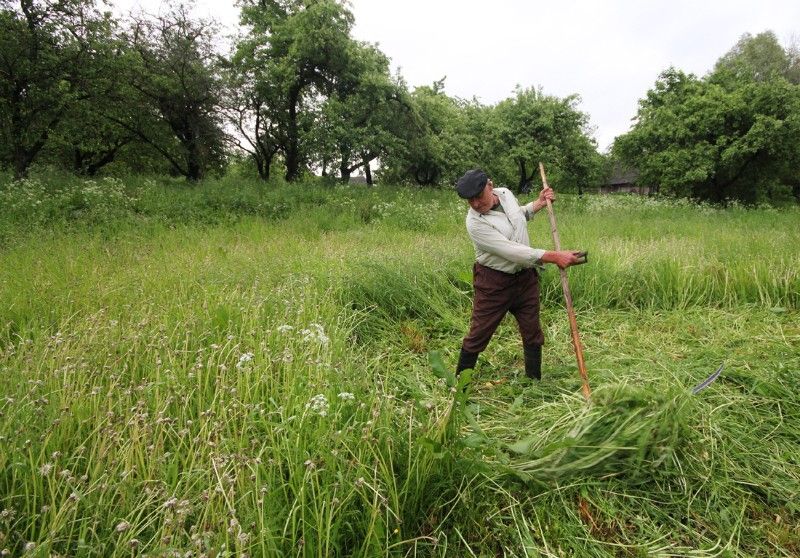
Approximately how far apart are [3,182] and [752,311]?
560 inches

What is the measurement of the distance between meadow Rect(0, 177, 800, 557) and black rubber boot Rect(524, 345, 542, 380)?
0.09 m

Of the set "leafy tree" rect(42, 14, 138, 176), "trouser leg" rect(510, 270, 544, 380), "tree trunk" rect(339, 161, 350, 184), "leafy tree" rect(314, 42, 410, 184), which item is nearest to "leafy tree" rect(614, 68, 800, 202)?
"leafy tree" rect(314, 42, 410, 184)

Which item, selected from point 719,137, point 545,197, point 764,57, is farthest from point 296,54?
point 764,57

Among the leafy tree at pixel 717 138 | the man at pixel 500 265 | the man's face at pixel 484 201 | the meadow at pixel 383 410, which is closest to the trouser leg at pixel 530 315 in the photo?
the man at pixel 500 265

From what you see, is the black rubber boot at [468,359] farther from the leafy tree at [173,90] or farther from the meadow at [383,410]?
the leafy tree at [173,90]

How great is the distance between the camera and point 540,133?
71.2 ft

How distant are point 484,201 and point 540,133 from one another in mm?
21496

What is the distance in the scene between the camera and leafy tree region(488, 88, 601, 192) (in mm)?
21359

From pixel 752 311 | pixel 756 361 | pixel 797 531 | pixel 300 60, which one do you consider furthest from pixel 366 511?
pixel 300 60

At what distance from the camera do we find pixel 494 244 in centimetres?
280

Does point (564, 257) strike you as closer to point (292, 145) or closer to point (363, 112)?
point (363, 112)

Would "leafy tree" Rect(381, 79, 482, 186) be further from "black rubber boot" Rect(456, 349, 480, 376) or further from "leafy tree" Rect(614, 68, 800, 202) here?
"black rubber boot" Rect(456, 349, 480, 376)

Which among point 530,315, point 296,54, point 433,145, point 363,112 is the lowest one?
point 530,315

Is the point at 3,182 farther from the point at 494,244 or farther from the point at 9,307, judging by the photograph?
the point at 494,244
